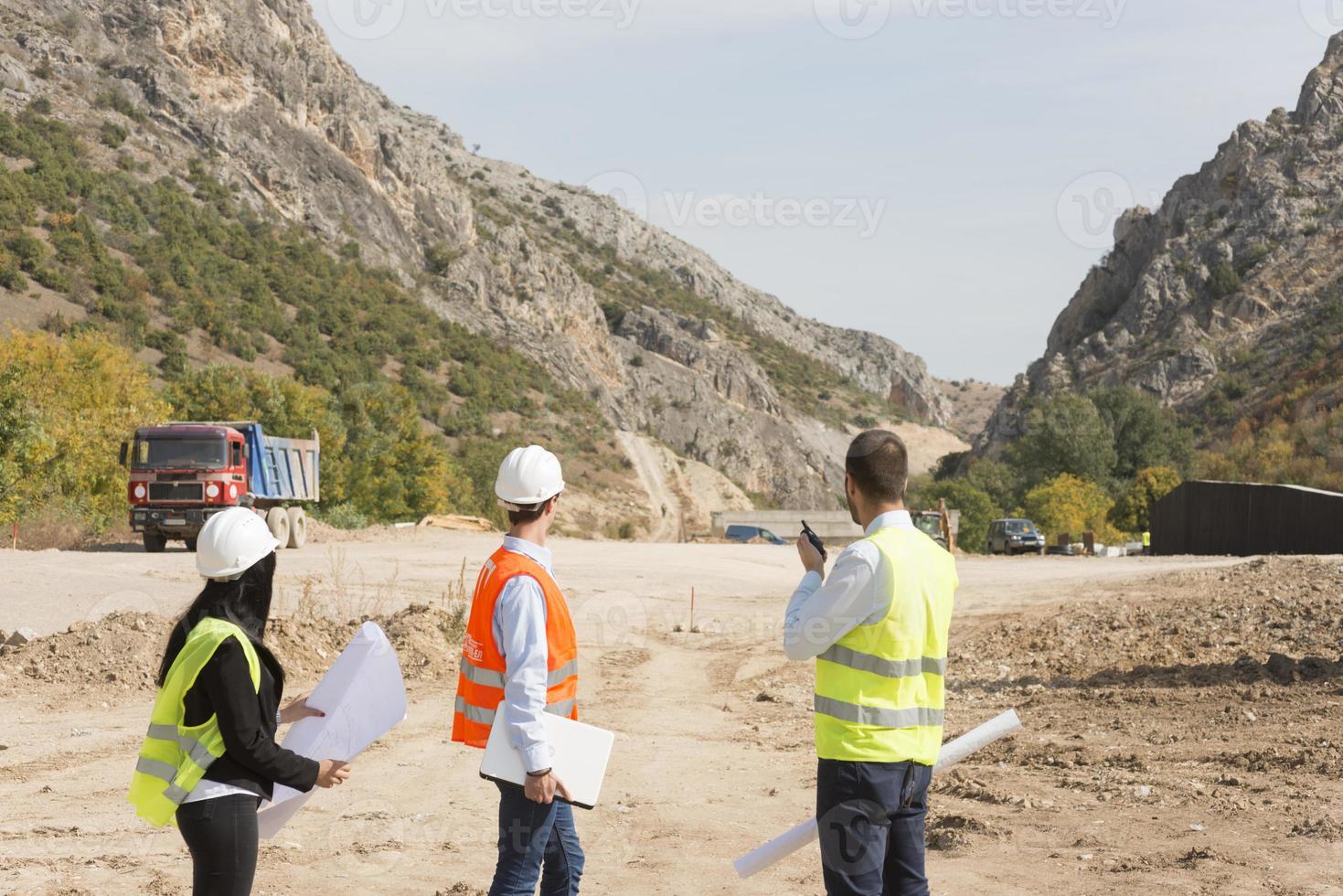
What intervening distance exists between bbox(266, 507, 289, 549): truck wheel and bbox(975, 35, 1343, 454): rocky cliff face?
211 ft

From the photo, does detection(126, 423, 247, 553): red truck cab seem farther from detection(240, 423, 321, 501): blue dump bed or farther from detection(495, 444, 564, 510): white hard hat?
detection(495, 444, 564, 510): white hard hat

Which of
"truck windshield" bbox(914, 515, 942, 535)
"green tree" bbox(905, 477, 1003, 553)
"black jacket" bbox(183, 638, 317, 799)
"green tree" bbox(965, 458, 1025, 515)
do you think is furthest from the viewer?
"green tree" bbox(965, 458, 1025, 515)

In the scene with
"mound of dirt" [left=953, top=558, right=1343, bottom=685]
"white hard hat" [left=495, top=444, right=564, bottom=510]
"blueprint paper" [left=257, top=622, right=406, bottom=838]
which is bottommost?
"mound of dirt" [left=953, top=558, right=1343, bottom=685]

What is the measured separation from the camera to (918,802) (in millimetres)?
3824

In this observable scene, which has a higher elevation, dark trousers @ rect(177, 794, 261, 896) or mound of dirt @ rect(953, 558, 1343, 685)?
dark trousers @ rect(177, 794, 261, 896)

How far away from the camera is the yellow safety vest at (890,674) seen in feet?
12.1

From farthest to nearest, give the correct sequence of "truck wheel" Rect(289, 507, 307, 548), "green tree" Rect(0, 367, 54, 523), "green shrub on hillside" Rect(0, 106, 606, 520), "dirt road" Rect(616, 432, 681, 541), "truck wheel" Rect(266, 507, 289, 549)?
"dirt road" Rect(616, 432, 681, 541) < "green shrub on hillside" Rect(0, 106, 606, 520) < "truck wheel" Rect(289, 507, 307, 548) < "truck wheel" Rect(266, 507, 289, 549) < "green tree" Rect(0, 367, 54, 523)

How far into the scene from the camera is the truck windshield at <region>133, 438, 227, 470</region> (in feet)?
91.7

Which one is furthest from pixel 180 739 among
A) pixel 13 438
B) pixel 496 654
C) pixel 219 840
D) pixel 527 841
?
pixel 13 438

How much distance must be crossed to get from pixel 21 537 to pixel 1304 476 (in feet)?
154

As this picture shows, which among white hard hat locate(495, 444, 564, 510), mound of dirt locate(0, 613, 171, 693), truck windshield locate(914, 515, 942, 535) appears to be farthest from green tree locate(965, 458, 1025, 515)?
white hard hat locate(495, 444, 564, 510)

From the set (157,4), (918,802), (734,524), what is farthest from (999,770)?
(157,4)

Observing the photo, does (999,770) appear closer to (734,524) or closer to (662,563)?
(662,563)

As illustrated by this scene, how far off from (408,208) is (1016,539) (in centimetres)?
6402
